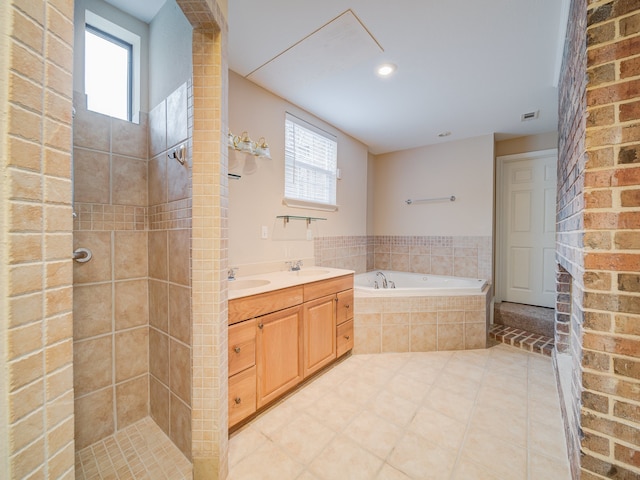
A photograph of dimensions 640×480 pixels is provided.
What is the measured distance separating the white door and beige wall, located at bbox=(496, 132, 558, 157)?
69mm

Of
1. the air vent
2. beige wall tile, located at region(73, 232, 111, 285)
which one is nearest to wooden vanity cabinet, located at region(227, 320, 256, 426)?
beige wall tile, located at region(73, 232, 111, 285)

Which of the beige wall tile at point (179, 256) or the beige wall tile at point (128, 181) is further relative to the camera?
the beige wall tile at point (128, 181)

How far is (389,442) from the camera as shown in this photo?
1.54 meters

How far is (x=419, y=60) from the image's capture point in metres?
2.01

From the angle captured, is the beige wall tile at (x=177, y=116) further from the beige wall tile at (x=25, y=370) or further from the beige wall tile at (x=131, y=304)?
the beige wall tile at (x=25, y=370)

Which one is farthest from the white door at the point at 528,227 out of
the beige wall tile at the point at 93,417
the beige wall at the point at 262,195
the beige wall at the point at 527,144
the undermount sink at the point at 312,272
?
the beige wall tile at the point at 93,417

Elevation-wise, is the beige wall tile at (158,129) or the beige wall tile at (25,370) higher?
the beige wall tile at (158,129)

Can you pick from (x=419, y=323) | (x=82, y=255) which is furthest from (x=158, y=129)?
(x=419, y=323)

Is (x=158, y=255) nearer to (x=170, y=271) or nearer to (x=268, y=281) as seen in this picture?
(x=170, y=271)

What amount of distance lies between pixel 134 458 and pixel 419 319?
2417 millimetres

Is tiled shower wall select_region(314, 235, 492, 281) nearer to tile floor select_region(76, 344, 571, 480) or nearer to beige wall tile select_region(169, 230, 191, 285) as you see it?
tile floor select_region(76, 344, 571, 480)

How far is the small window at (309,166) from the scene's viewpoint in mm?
2693

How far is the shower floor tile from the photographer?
1.34 meters

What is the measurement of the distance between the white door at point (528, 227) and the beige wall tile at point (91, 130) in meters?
4.17
